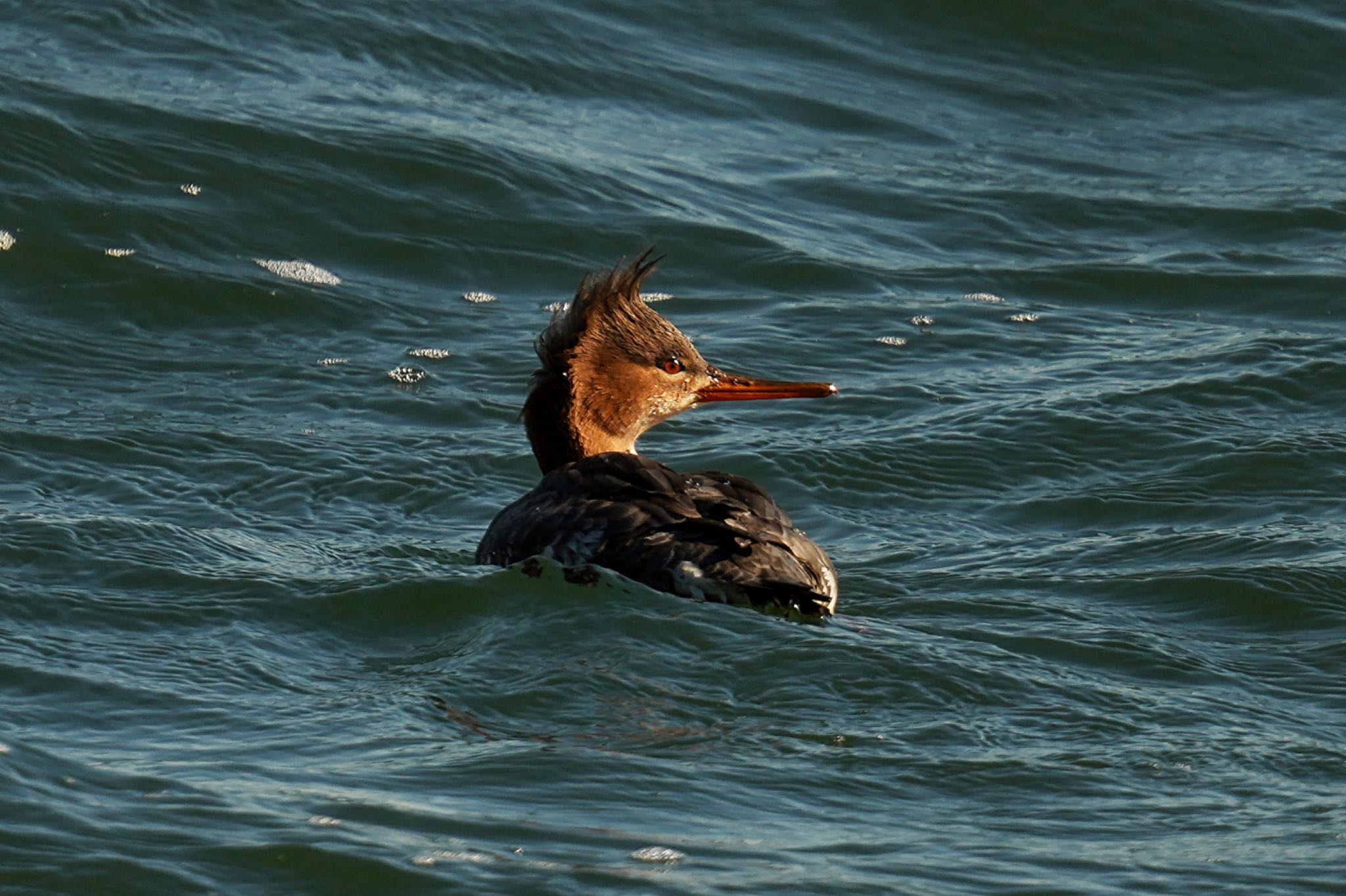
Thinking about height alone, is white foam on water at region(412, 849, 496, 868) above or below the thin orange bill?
below

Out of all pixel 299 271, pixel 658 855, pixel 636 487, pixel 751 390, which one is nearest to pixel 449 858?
pixel 658 855

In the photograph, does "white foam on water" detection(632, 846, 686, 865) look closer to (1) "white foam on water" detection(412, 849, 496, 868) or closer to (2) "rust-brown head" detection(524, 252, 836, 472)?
(1) "white foam on water" detection(412, 849, 496, 868)

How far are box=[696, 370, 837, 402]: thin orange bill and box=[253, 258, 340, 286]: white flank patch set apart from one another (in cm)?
284

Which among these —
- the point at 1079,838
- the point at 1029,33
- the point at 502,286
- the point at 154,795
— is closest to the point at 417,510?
the point at 502,286

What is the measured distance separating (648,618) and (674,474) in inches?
28.2

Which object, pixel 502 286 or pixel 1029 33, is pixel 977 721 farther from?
pixel 1029 33

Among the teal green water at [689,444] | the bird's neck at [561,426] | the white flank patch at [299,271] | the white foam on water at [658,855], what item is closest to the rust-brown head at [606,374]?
the bird's neck at [561,426]

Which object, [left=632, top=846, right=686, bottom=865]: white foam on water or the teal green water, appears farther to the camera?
the teal green water

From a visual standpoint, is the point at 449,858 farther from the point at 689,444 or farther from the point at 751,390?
the point at 689,444

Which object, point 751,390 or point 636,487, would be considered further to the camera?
point 751,390

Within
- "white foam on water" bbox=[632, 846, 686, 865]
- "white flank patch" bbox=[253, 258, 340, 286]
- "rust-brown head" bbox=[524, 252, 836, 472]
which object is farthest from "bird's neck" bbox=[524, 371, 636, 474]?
"white foam on water" bbox=[632, 846, 686, 865]

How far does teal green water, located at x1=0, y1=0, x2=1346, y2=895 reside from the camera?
4.72 m

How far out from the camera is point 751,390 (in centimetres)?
764

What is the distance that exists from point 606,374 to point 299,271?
298 cm
